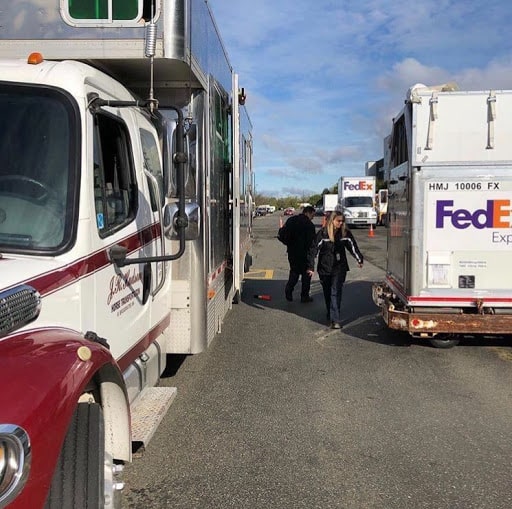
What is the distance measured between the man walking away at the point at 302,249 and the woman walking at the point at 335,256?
6.25ft

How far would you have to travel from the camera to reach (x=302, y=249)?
10531 millimetres

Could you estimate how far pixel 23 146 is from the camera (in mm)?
2732

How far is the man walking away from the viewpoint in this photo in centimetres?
1045

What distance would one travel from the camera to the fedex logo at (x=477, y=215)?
6465 millimetres

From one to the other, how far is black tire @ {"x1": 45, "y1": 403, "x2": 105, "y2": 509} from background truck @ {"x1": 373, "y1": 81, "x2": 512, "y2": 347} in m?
4.82

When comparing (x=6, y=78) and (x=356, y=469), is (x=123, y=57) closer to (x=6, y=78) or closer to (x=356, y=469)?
(x=6, y=78)

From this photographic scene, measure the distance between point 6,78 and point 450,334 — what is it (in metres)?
5.73

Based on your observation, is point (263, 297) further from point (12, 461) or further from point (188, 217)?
point (12, 461)

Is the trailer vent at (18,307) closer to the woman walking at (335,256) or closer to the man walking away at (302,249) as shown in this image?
the woman walking at (335,256)

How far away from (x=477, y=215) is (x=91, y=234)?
493cm

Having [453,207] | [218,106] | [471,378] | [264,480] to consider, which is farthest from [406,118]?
[264,480]

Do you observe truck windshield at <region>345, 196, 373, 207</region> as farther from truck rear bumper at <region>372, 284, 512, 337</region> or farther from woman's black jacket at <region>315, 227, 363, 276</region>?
truck rear bumper at <region>372, 284, 512, 337</region>

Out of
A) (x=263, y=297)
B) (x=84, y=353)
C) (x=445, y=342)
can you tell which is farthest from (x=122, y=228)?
(x=263, y=297)

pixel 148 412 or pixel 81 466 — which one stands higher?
pixel 81 466
